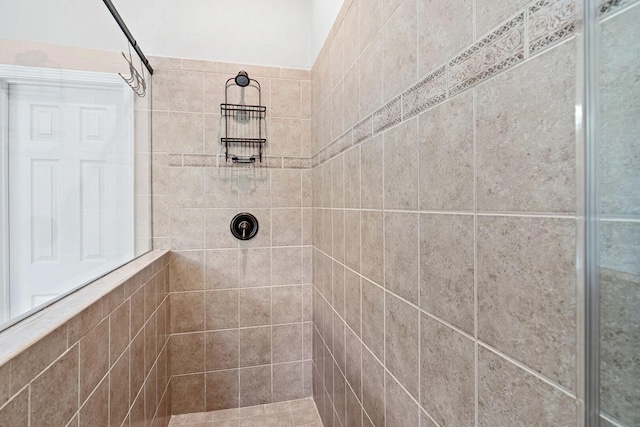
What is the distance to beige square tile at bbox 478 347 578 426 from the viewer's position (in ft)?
1.48

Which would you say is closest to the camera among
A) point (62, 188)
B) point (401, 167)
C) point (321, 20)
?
point (401, 167)

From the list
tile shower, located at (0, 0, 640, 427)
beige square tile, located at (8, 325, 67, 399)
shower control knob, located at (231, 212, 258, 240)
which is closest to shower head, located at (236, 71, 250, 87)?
tile shower, located at (0, 0, 640, 427)

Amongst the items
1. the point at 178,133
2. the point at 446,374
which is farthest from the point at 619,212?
the point at 178,133

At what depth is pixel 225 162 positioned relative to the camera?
77.5 inches

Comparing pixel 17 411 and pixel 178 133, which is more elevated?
pixel 178 133

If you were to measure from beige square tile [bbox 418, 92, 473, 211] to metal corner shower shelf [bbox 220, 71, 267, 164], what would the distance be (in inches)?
55.1

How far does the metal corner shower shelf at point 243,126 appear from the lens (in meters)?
1.96

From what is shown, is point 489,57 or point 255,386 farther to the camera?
point 255,386

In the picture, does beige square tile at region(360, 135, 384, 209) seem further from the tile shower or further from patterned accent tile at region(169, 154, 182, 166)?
patterned accent tile at region(169, 154, 182, 166)

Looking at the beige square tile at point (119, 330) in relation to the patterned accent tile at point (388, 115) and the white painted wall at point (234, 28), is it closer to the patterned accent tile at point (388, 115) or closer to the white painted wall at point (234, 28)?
the patterned accent tile at point (388, 115)

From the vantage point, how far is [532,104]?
0.49 meters

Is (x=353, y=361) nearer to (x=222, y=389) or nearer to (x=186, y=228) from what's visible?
(x=222, y=389)

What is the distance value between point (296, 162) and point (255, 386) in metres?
1.50

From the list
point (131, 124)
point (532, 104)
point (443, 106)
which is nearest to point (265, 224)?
point (131, 124)
